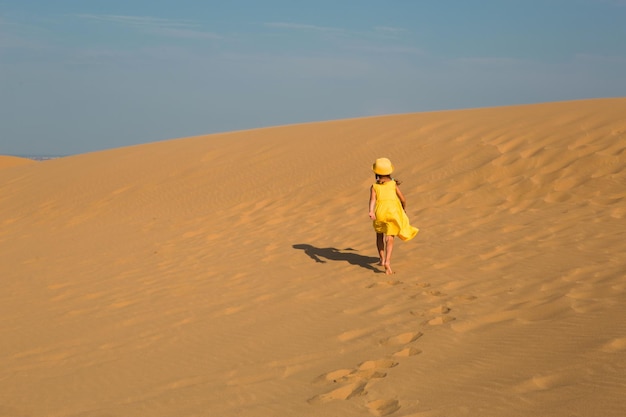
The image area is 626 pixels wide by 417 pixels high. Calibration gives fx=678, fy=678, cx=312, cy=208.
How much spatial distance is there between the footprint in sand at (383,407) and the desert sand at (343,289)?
1 centimetres

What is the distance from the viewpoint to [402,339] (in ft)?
14.5

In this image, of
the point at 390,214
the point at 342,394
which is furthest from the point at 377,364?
the point at 390,214

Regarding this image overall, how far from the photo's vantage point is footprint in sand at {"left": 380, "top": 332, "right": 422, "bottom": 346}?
436 centimetres

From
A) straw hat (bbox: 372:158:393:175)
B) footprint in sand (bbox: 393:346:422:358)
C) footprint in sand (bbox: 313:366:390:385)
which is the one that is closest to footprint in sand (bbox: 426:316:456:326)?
footprint in sand (bbox: 393:346:422:358)

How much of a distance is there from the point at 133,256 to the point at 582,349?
21.1 ft

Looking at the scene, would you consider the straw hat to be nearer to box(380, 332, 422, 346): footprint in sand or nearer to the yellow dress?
the yellow dress

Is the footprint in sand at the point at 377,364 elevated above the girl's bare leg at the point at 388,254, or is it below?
below

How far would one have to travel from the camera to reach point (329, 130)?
18.3 metres

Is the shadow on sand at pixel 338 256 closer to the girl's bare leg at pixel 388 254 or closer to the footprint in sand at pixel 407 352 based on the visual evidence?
the girl's bare leg at pixel 388 254

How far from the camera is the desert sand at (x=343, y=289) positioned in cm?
363

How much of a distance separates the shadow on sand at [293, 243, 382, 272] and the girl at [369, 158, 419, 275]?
0.33 metres

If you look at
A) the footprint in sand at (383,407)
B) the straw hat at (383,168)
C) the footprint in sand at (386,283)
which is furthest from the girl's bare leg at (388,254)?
the footprint in sand at (383,407)

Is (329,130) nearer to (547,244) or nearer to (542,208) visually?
(542,208)

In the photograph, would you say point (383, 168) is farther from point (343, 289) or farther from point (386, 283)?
point (343, 289)
